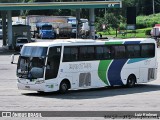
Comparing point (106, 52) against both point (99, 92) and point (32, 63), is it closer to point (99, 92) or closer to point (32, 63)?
point (99, 92)

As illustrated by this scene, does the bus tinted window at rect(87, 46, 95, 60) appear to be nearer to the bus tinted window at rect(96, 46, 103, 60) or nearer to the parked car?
the bus tinted window at rect(96, 46, 103, 60)

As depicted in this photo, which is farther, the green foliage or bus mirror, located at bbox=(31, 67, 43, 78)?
the green foliage

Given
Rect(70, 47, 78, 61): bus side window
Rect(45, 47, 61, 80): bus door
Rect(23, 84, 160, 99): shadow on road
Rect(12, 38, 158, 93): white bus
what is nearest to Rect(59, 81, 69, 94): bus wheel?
Rect(12, 38, 158, 93): white bus

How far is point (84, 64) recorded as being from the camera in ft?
84.7

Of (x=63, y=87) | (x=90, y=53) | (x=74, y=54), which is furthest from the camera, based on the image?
(x=90, y=53)

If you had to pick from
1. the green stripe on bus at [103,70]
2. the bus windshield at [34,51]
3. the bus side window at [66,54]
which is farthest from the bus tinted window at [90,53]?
the bus windshield at [34,51]

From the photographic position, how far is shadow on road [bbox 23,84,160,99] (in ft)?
77.6

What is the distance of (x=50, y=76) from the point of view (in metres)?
24.2

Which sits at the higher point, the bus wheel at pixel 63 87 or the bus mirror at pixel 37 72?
the bus mirror at pixel 37 72

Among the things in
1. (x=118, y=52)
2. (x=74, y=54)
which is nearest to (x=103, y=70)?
(x=118, y=52)

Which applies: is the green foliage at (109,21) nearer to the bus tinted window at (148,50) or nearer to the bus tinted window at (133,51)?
the bus tinted window at (148,50)

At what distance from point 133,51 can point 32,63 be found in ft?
21.4

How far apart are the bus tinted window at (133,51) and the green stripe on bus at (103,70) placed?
1594 mm

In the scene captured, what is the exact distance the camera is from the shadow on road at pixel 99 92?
23656 millimetres
